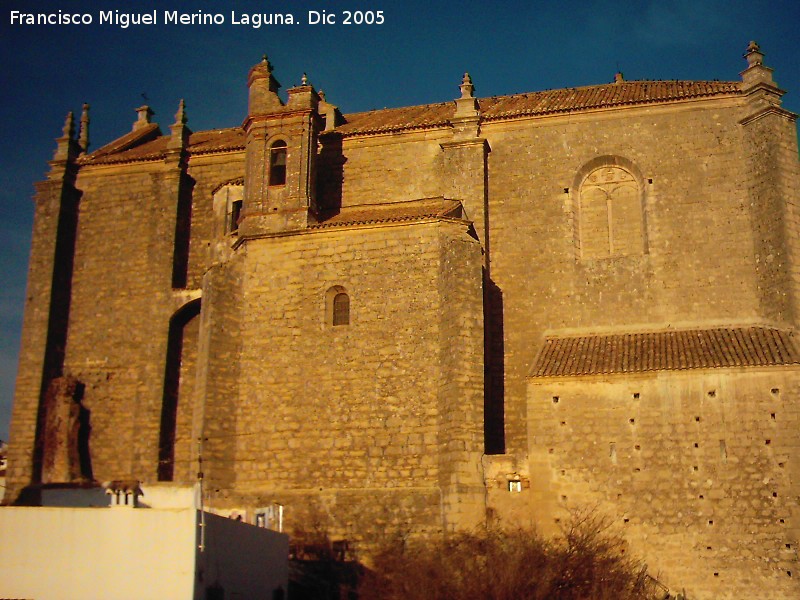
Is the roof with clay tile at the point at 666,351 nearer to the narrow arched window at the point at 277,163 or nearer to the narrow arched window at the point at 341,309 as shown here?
the narrow arched window at the point at 341,309

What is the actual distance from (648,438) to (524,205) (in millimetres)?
7171

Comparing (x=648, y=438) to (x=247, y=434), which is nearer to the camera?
(x=648, y=438)

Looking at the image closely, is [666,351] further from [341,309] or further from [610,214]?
[341,309]

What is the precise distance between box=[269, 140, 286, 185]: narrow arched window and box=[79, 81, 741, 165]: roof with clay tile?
2.39 meters

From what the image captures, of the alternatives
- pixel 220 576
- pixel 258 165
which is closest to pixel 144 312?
pixel 258 165

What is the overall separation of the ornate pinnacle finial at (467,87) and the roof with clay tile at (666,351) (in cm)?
683

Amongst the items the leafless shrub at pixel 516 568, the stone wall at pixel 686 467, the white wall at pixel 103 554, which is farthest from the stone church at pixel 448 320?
the white wall at pixel 103 554

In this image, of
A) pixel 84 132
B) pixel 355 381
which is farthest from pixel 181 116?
pixel 355 381

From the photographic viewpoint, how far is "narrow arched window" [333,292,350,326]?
2339 centimetres

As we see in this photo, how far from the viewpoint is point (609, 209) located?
2553cm

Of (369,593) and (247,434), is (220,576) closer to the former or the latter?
(369,593)

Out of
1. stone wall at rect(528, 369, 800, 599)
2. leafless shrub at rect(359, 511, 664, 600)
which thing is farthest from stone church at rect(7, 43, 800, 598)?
leafless shrub at rect(359, 511, 664, 600)

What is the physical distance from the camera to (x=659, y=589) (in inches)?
771

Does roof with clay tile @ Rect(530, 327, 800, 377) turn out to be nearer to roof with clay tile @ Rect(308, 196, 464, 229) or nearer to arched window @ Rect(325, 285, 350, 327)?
roof with clay tile @ Rect(308, 196, 464, 229)
